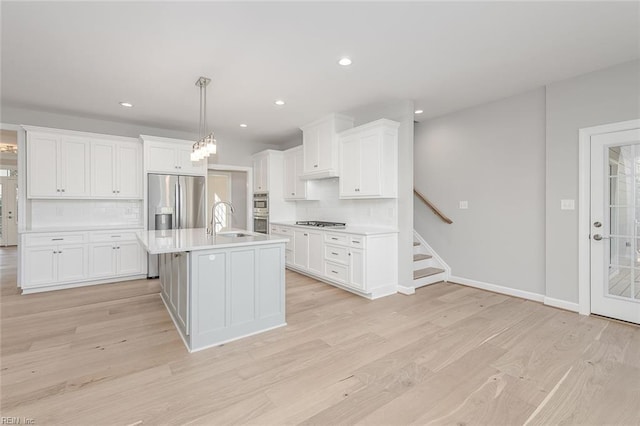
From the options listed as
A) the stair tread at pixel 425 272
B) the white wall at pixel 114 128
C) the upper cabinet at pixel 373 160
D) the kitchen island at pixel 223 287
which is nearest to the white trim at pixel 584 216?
the stair tread at pixel 425 272

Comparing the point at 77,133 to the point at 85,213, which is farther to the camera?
the point at 85,213

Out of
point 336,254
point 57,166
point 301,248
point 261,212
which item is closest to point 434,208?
point 336,254

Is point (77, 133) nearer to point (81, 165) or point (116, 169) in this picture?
point (81, 165)

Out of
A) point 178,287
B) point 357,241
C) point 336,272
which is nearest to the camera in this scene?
point 178,287

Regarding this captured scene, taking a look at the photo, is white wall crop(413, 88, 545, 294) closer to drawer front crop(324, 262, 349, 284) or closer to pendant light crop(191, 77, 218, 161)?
drawer front crop(324, 262, 349, 284)

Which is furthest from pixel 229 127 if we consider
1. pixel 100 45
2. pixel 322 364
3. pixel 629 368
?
pixel 629 368

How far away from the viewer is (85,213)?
4.73 meters

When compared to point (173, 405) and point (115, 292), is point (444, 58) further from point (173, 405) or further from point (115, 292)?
point (115, 292)

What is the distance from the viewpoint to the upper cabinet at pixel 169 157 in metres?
4.70

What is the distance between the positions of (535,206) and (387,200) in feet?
6.00

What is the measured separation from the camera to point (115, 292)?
3994mm

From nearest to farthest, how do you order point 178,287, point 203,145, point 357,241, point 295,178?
point 178,287 → point 203,145 → point 357,241 → point 295,178

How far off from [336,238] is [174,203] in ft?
9.28

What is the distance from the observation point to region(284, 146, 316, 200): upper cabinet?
17.9ft
